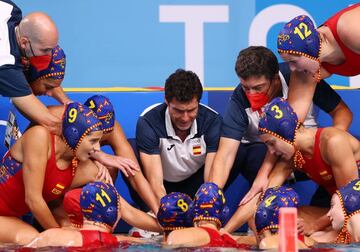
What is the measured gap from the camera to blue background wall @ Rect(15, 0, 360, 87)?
9078mm

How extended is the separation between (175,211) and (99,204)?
53cm

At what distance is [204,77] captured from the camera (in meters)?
9.10

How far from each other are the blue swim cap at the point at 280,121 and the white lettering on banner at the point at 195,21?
2192mm

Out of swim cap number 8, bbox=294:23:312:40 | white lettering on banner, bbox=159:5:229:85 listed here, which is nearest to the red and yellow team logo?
swim cap number 8, bbox=294:23:312:40

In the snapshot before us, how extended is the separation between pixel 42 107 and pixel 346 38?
1.90 meters

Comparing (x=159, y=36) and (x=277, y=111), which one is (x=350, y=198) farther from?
(x=159, y=36)

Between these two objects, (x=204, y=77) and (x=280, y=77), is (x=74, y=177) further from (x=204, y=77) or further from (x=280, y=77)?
(x=204, y=77)

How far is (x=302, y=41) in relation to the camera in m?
6.98

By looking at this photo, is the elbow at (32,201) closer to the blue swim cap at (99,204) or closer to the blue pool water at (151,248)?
the blue pool water at (151,248)

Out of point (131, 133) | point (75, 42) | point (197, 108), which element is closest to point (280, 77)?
point (197, 108)

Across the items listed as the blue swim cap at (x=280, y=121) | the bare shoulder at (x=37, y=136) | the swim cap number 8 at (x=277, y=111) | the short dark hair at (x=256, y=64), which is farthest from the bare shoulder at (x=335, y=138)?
the bare shoulder at (x=37, y=136)

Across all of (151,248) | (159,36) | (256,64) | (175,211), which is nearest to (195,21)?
(159,36)

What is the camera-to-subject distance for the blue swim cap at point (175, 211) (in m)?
6.70

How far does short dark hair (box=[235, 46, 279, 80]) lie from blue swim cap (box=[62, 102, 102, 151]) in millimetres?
999
